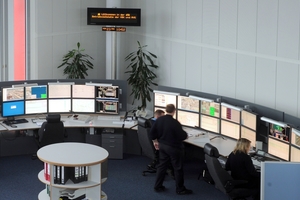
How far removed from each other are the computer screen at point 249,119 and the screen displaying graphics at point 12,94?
3660 mm

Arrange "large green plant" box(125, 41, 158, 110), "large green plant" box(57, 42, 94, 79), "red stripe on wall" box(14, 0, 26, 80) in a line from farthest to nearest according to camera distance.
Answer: "red stripe on wall" box(14, 0, 26, 80) → "large green plant" box(57, 42, 94, 79) → "large green plant" box(125, 41, 158, 110)

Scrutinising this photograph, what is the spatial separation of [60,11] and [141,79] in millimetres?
2027

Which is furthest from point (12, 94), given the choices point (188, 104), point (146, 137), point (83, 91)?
point (188, 104)

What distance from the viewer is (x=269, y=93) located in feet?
24.7

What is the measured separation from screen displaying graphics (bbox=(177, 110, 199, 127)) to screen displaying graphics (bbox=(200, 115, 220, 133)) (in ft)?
0.41

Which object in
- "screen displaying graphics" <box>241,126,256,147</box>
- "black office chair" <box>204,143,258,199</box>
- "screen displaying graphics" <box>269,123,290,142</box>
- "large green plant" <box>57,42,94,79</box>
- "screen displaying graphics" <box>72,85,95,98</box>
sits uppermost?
"large green plant" <box>57,42,94,79</box>

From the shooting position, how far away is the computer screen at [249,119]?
23.9ft

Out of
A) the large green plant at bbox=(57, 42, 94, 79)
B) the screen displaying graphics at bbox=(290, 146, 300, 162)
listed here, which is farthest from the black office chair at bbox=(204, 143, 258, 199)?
the large green plant at bbox=(57, 42, 94, 79)

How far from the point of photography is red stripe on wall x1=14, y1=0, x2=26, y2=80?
10.1m

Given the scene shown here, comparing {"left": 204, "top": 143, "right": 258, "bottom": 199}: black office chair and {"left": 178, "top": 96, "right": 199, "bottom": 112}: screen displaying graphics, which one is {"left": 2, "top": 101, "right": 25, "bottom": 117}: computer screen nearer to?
{"left": 178, "top": 96, "right": 199, "bottom": 112}: screen displaying graphics

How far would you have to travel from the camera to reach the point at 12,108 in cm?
882

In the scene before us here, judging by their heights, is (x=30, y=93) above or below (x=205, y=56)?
below

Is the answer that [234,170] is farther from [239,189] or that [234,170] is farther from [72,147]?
[72,147]

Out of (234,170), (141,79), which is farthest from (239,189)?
(141,79)
